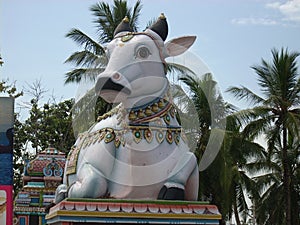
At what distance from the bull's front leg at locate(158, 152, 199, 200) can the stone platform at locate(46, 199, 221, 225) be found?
0.41 feet

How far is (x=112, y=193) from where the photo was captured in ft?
22.7

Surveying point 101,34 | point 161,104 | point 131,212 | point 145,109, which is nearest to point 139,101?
point 145,109

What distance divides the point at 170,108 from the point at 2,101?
271 cm

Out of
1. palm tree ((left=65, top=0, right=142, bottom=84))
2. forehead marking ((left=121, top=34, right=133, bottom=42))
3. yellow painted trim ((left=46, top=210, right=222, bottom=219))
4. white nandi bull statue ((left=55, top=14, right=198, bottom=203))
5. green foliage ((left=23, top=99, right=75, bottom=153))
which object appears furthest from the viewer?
green foliage ((left=23, top=99, right=75, bottom=153))

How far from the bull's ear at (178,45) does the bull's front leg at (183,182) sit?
47.5 inches

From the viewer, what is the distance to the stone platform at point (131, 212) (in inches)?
256

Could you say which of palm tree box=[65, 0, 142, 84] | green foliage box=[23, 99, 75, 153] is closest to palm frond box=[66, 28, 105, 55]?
palm tree box=[65, 0, 142, 84]

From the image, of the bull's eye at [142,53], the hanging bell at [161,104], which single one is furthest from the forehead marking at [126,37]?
the hanging bell at [161,104]

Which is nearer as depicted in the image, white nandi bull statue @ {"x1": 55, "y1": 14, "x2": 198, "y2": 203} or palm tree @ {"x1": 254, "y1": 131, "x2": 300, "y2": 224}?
white nandi bull statue @ {"x1": 55, "y1": 14, "x2": 198, "y2": 203}

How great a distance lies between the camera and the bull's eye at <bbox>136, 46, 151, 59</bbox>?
7074 mm

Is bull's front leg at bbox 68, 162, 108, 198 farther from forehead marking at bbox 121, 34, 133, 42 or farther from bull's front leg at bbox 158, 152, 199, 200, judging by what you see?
forehead marking at bbox 121, 34, 133, 42

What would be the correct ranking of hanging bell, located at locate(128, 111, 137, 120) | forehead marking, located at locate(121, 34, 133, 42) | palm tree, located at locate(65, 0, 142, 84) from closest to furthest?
hanging bell, located at locate(128, 111, 137, 120), forehead marking, located at locate(121, 34, 133, 42), palm tree, located at locate(65, 0, 142, 84)

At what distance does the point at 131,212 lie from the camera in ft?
21.6

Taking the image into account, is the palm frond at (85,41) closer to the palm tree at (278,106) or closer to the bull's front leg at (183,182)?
the palm tree at (278,106)
